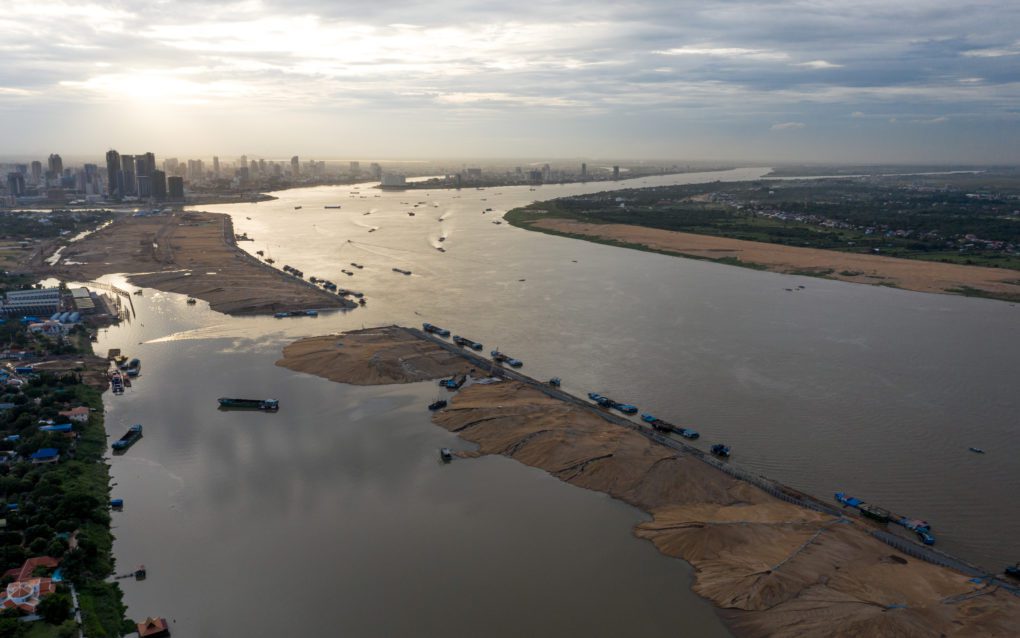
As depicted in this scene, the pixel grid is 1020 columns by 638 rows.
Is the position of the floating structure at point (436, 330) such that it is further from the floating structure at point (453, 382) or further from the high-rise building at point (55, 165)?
the high-rise building at point (55, 165)

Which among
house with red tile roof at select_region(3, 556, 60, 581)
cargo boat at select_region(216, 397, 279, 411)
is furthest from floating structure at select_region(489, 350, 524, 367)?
house with red tile roof at select_region(3, 556, 60, 581)

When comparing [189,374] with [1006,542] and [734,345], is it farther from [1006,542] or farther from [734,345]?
[1006,542]

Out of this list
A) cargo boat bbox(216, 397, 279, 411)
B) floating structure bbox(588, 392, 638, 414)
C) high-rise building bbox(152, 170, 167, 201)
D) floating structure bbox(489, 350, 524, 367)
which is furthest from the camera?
high-rise building bbox(152, 170, 167, 201)

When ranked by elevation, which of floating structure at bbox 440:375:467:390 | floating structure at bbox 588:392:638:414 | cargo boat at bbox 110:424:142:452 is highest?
floating structure at bbox 440:375:467:390

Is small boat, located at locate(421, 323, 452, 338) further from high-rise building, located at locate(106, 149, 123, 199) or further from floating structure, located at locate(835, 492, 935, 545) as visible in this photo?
high-rise building, located at locate(106, 149, 123, 199)

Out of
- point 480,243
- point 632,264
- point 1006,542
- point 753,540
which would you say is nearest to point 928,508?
point 1006,542

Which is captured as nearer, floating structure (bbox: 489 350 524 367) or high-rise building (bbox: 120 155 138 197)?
floating structure (bbox: 489 350 524 367)

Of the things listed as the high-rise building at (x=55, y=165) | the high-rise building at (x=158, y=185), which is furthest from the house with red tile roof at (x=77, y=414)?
the high-rise building at (x=55, y=165)
